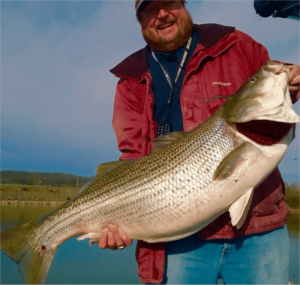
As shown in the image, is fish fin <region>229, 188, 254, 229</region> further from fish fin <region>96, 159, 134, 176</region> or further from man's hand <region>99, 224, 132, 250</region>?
fish fin <region>96, 159, 134, 176</region>

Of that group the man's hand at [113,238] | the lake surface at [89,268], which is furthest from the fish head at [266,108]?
the lake surface at [89,268]

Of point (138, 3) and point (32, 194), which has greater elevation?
point (138, 3)

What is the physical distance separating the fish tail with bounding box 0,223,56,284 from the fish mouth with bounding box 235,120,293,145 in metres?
2.40

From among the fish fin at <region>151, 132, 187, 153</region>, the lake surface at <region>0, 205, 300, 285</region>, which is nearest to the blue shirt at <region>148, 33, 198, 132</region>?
the fish fin at <region>151, 132, 187, 153</region>

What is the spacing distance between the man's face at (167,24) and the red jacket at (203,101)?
0.69 feet

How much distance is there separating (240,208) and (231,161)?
1.38 ft

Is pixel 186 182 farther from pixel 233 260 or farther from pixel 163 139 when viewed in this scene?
pixel 233 260

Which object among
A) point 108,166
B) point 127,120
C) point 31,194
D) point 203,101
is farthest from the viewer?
point 31,194

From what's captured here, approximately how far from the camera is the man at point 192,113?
2434 millimetres

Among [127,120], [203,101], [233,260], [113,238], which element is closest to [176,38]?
[203,101]

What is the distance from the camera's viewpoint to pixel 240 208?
7.23ft

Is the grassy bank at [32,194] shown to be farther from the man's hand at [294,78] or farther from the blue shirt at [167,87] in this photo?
the man's hand at [294,78]

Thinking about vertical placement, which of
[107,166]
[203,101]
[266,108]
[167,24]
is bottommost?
[107,166]

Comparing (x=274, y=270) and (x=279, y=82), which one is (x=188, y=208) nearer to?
(x=274, y=270)
